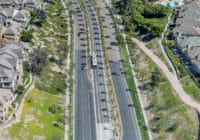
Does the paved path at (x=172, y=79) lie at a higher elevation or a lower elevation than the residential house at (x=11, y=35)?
lower

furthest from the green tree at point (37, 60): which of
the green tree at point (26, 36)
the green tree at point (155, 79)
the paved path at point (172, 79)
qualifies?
the paved path at point (172, 79)

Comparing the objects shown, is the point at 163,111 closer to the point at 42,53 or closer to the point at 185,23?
the point at 42,53

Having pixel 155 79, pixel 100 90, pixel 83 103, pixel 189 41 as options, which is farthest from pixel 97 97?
pixel 189 41

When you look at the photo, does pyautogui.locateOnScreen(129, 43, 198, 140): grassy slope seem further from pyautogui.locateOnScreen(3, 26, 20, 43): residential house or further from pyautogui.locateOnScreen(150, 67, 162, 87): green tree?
pyautogui.locateOnScreen(3, 26, 20, 43): residential house

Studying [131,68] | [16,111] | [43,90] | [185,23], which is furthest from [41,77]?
[185,23]

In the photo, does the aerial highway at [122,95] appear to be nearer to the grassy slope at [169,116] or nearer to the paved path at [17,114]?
the grassy slope at [169,116]

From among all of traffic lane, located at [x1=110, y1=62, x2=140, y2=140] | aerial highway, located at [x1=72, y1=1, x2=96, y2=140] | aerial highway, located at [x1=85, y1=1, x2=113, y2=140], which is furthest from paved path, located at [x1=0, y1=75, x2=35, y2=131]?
traffic lane, located at [x1=110, y1=62, x2=140, y2=140]
